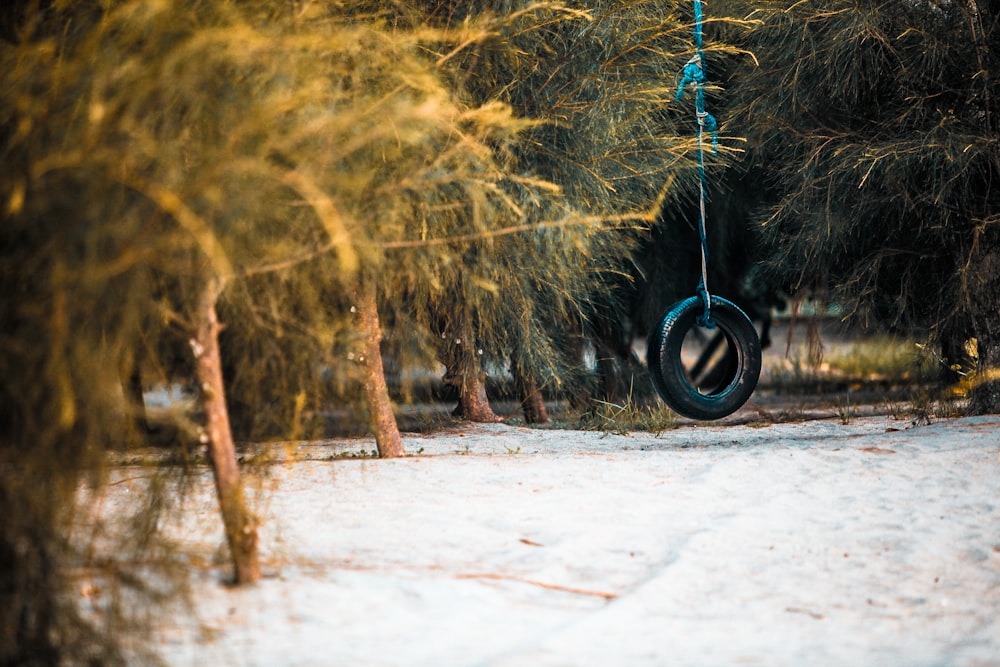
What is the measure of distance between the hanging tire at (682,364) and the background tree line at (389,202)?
90 centimetres

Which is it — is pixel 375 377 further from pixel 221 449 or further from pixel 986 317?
pixel 986 317

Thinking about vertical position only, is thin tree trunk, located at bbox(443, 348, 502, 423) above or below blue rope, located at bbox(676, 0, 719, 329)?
below

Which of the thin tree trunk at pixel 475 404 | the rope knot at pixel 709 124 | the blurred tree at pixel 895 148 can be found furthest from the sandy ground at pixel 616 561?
the thin tree trunk at pixel 475 404

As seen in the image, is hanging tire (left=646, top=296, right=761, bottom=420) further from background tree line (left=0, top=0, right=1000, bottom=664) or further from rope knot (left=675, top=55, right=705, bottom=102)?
rope knot (left=675, top=55, right=705, bottom=102)

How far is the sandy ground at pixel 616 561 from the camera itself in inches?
133

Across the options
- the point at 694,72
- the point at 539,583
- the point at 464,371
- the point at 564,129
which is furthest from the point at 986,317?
the point at 539,583

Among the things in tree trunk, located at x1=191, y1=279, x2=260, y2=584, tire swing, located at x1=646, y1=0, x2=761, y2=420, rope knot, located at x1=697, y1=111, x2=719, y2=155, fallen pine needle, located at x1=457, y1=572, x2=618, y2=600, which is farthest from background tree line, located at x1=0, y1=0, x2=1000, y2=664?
fallen pine needle, located at x1=457, y1=572, x2=618, y2=600

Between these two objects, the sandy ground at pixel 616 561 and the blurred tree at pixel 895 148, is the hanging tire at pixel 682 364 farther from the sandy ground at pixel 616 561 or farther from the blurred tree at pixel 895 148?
the blurred tree at pixel 895 148

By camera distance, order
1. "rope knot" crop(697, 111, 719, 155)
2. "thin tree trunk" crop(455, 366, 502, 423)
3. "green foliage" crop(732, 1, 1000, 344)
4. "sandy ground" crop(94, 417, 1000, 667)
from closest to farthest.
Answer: "sandy ground" crop(94, 417, 1000, 667) → "rope knot" crop(697, 111, 719, 155) → "green foliage" crop(732, 1, 1000, 344) → "thin tree trunk" crop(455, 366, 502, 423)

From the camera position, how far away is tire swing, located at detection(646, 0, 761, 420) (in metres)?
7.04

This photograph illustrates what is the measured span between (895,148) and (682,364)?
2199 millimetres

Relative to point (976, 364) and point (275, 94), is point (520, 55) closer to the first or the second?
point (275, 94)

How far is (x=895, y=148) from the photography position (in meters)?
7.48

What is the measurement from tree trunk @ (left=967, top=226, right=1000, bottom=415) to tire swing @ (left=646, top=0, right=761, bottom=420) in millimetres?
1793
